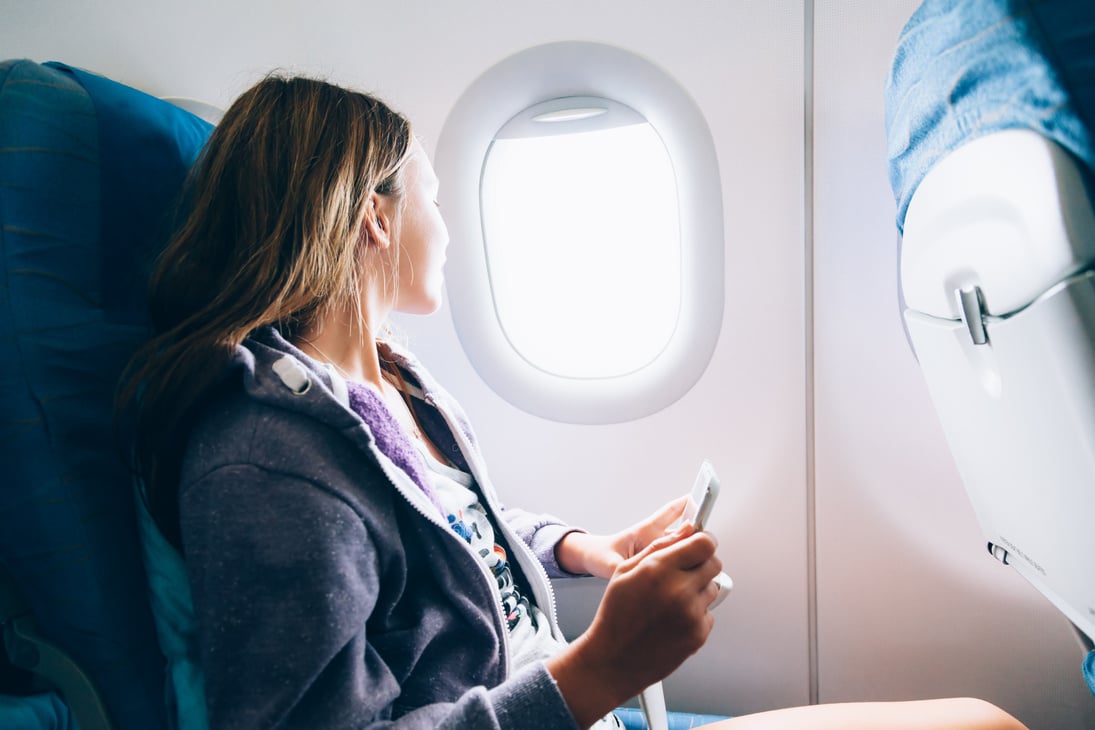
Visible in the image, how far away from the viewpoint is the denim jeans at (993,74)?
1.70ft

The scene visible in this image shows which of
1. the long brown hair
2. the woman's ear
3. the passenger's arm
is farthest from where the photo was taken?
the woman's ear

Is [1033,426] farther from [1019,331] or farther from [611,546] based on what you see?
[611,546]

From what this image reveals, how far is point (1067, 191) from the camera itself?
1.75 feet

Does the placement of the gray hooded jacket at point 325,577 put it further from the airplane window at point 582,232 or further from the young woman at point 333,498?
the airplane window at point 582,232

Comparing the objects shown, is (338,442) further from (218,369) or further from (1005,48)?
(1005,48)

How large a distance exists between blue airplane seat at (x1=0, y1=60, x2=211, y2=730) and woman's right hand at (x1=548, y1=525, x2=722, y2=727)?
0.52 m

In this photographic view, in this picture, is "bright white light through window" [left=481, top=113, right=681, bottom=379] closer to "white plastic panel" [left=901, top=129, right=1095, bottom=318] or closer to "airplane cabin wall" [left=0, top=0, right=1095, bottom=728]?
"airplane cabin wall" [left=0, top=0, right=1095, bottom=728]

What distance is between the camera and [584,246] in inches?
60.9

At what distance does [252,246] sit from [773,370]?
99 cm

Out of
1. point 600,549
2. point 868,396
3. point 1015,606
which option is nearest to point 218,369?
point 600,549

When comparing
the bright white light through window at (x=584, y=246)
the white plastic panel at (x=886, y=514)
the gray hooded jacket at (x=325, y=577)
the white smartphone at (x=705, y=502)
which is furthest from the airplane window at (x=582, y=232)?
the gray hooded jacket at (x=325, y=577)

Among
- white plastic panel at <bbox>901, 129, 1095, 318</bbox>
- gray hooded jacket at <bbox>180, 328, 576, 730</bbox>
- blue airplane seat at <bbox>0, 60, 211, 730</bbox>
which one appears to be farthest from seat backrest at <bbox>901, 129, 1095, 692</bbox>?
blue airplane seat at <bbox>0, 60, 211, 730</bbox>

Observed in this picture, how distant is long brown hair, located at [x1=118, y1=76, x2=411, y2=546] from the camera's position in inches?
29.7

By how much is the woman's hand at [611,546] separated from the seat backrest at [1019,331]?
43 centimetres
